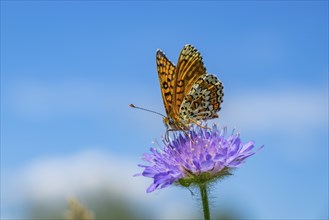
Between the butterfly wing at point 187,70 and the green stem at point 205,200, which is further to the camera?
the butterfly wing at point 187,70

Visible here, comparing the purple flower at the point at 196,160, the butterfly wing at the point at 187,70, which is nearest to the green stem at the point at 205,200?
the purple flower at the point at 196,160

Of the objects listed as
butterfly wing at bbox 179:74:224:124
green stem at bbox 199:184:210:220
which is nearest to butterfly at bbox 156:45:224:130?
butterfly wing at bbox 179:74:224:124

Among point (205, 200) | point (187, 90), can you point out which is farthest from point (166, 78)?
point (205, 200)

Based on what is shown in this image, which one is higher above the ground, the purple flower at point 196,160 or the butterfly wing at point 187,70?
the butterfly wing at point 187,70

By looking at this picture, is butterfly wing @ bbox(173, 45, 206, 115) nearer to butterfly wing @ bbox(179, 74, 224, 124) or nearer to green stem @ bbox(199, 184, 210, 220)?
butterfly wing @ bbox(179, 74, 224, 124)

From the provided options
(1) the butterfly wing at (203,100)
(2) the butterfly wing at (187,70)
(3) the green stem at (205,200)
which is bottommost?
(3) the green stem at (205,200)

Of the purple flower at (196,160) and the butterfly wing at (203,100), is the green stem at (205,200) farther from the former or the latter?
the butterfly wing at (203,100)

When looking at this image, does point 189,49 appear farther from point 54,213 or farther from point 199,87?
point 54,213
